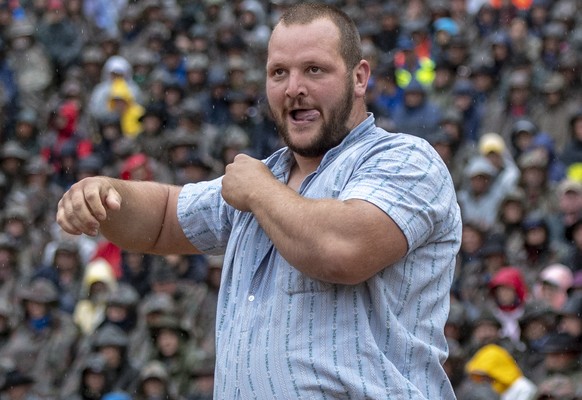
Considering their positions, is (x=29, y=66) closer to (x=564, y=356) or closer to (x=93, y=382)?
(x=93, y=382)

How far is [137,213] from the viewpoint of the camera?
3.74 m

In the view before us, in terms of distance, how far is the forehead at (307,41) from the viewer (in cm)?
337

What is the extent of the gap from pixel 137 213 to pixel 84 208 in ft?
1.48

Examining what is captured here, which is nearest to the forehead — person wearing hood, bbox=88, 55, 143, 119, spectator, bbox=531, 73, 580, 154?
spectator, bbox=531, 73, 580, 154

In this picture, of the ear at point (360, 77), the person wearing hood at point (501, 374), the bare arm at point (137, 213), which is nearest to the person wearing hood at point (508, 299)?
the person wearing hood at point (501, 374)

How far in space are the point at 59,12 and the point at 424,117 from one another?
5569mm

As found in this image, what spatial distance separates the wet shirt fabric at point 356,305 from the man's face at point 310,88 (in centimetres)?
7

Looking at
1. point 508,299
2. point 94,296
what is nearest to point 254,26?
point 94,296

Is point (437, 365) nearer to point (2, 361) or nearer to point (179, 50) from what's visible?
point (2, 361)

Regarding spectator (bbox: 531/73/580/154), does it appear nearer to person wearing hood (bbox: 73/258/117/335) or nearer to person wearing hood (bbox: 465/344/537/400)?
person wearing hood (bbox: 465/344/537/400)

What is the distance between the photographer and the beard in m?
3.39

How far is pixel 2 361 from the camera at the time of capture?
1007 centimetres

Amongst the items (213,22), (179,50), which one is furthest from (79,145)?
(213,22)

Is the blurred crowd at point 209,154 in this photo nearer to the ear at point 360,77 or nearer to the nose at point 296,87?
the ear at point 360,77
